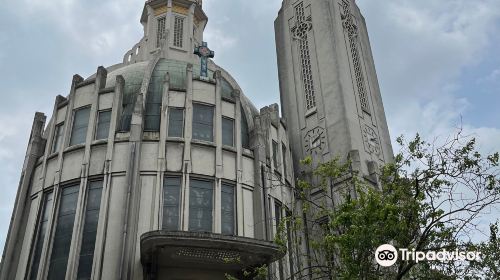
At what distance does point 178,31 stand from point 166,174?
1931cm

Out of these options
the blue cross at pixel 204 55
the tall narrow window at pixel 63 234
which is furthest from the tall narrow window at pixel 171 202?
the blue cross at pixel 204 55

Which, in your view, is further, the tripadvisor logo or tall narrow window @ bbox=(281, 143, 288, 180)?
tall narrow window @ bbox=(281, 143, 288, 180)

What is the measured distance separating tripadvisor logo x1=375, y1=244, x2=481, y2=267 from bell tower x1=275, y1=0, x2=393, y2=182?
528 inches

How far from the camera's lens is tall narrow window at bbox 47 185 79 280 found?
19656mm

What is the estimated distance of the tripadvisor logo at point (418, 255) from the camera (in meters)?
12.2

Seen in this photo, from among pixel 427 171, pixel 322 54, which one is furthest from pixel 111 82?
pixel 427 171

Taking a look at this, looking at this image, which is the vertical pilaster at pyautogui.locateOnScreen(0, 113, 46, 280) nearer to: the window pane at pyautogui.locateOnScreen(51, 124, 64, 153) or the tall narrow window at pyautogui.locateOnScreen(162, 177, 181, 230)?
the window pane at pyautogui.locateOnScreen(51, 124, 64, 153)

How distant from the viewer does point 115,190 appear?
2073cm

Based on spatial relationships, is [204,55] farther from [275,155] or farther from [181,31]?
[181,31]

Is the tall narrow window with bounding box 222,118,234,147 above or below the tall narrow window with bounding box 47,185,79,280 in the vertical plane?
above

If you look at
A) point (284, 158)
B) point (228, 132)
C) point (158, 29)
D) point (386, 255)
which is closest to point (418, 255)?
point (386, 255)

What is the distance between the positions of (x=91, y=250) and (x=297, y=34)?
20.7 metres

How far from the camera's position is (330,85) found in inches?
1174

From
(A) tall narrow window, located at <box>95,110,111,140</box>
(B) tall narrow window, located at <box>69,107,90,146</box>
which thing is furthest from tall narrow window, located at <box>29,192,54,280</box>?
(A) tall narrow window, located at <box>95,110,111,140</box>
